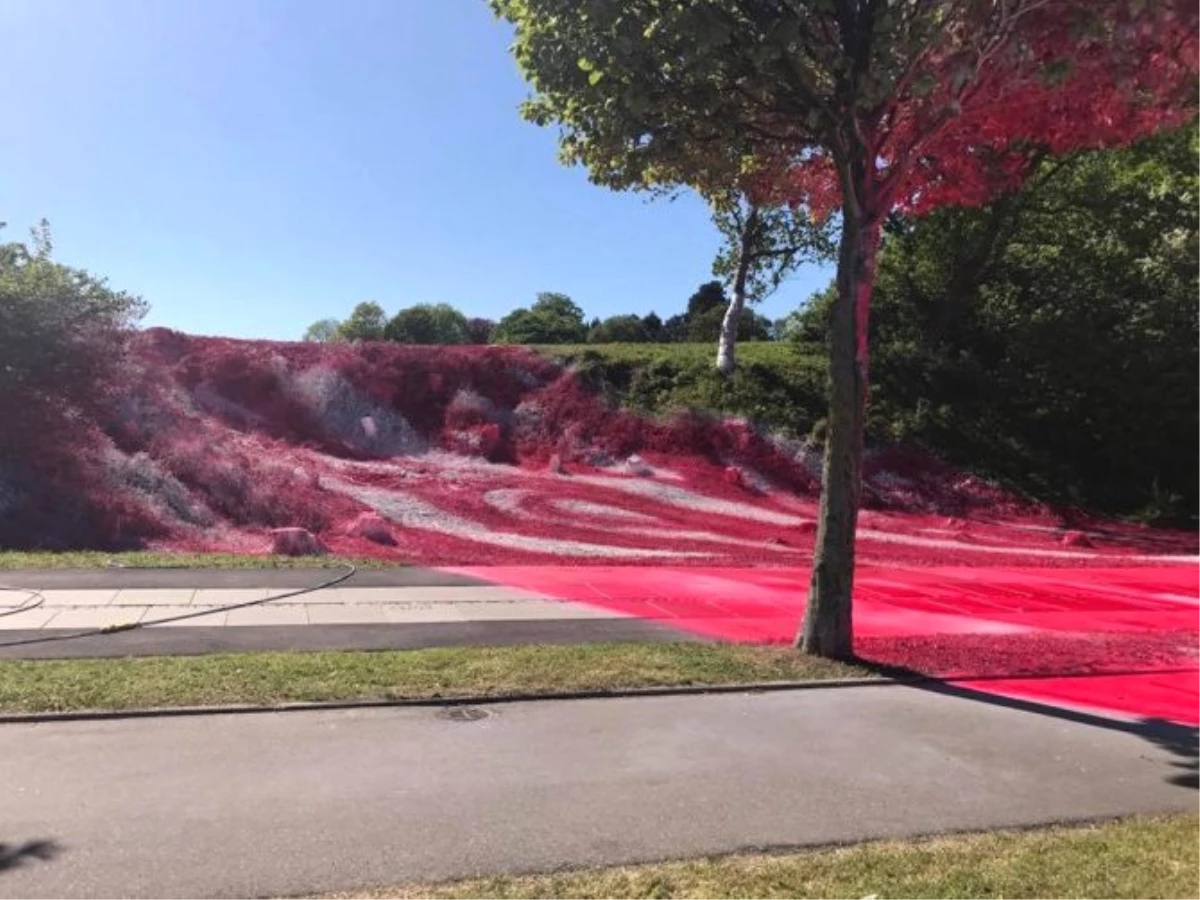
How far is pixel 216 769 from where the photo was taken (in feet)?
17.9

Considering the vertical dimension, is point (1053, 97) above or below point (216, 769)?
above

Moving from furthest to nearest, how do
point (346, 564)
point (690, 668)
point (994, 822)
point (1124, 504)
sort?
point (1124, 504) → point (346, 564) → point (690, 668) → point (994, 822)

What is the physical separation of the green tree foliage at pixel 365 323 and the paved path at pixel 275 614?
69.6m

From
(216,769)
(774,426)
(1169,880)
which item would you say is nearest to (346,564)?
(216,769)

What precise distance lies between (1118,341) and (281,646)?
88.6 feet

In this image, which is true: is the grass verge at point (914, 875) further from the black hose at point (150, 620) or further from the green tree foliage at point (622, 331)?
the green tree foliage at point (622, 331)

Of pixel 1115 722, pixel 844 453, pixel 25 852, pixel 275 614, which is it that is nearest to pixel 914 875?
pixel 1115 722

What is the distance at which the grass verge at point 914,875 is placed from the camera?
4125mm

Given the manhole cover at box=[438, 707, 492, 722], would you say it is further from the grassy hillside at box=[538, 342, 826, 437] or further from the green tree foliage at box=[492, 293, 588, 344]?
the green tree foliage at box=[492, 293, 588, 344]

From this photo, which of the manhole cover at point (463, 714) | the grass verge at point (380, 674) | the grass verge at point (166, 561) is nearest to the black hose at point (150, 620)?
the grass verge at point (380, 674)

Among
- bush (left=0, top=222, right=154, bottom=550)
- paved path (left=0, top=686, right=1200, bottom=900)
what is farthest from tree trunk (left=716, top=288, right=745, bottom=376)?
paved path (left=0, top=686, right=1200, bottom=900)

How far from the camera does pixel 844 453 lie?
865 centimetres

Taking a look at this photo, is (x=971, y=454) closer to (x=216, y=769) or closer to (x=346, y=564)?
(x=346, y=564)

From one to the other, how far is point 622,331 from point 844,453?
196 feet
